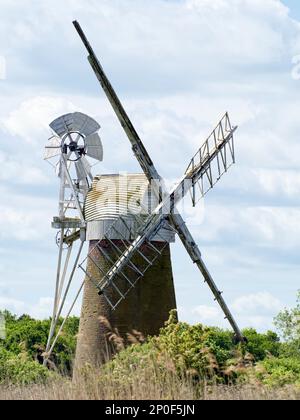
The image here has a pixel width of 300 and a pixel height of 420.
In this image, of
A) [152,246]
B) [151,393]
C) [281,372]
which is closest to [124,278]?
[152,246]

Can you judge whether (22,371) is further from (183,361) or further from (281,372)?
(183,361)

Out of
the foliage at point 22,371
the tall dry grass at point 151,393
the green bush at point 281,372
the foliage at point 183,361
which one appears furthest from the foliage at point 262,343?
the tall dry grass at point 151,393

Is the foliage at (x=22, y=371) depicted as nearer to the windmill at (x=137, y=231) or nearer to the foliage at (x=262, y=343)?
the windmill at (x=137, y=231)

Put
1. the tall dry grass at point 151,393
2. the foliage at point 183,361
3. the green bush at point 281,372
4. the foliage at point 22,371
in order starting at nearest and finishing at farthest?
the tall dry grass at point 151,393, the foliage at point 183,361, the green bush at point 281,372, the foliage at point 22,371

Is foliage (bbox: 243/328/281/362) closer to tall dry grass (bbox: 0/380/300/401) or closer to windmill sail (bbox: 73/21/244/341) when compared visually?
windmill sail (bbox: 73/21/244/341)

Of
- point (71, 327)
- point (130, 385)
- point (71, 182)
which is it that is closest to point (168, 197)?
point (71, 182)

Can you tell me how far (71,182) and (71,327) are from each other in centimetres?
2573

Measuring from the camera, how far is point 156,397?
20.7 m

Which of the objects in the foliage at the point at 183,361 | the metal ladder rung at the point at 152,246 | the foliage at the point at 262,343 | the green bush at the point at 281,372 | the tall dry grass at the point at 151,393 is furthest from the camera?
the foliage at the point at 262,343

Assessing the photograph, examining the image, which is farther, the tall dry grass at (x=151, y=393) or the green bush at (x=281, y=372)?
the green bush at (x=281, y=372)

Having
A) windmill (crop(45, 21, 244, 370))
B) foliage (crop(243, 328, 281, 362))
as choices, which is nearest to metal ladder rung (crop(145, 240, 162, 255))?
windmill (crop(45, 21, 244, 370))

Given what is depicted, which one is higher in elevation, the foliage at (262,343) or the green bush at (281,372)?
the foliage at (262,343)

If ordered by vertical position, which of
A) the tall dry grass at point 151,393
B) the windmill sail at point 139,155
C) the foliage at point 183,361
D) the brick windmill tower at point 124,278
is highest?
the windmill sail at point 139,155
